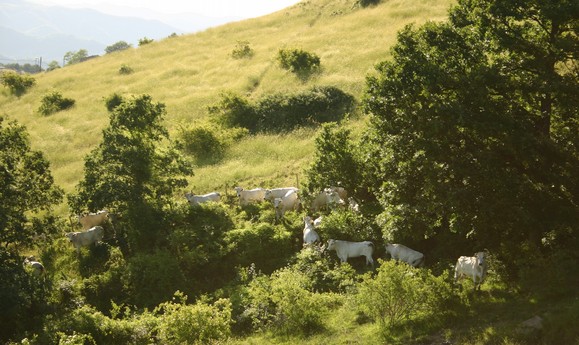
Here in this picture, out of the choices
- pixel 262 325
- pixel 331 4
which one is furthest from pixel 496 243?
pixel 331 4

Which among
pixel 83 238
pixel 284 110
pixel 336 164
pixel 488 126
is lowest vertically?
pixel 83 238

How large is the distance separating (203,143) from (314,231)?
15.3m

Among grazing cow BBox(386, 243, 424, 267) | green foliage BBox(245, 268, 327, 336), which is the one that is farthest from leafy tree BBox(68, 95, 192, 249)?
grazing cow BBox(386, 243, 424, 267)

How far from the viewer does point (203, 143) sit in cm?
3194

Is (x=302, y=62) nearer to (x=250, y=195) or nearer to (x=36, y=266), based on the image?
(x=250, y=195)

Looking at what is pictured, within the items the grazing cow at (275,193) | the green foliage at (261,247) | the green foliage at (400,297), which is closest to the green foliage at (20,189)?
the green foliage at (261,247)

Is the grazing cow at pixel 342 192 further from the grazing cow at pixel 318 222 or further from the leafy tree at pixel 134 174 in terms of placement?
the leafy tree at pixel 134 174

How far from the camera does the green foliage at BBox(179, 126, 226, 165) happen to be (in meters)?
31.4

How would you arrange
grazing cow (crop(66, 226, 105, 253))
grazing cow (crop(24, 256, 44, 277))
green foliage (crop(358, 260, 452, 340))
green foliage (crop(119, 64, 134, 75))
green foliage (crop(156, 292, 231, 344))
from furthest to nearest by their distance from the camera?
1. green foliage (crop(119, 64, 134, 75))
2. grazing cow (crop(66, 226, 105, 253))
3. grazing cow (crop(24, 256, 44, 277))
4. green foliage (crop(156, 292, 231, 344))
5. green foliage (crop(358, 260, 452, 340))

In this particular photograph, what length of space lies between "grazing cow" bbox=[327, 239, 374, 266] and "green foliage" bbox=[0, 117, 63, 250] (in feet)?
34.2

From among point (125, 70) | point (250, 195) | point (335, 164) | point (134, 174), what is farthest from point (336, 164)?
point (125, 70)

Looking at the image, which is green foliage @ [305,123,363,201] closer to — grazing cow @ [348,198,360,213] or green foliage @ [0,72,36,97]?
grazing cow @ [348,198,360,213]

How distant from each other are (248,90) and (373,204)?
23.6 m

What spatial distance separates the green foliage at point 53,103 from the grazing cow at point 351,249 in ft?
118
